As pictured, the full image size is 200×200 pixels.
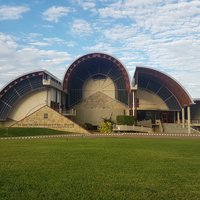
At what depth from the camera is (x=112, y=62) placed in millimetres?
60531

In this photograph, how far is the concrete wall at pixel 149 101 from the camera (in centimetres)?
6544

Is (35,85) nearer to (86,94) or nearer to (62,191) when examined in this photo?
(86,94)

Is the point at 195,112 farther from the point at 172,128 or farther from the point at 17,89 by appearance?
the point at 17,89

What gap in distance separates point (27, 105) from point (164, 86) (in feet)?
80.3

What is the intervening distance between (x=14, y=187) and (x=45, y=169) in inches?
109

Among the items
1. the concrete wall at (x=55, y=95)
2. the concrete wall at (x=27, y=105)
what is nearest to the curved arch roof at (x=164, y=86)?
the concrete wall at (x=55, y=95)

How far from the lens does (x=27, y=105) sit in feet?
198

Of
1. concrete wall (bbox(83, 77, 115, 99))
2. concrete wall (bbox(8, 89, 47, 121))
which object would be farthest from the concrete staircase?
concrete wall (bbox(8, 89, 47, 121))

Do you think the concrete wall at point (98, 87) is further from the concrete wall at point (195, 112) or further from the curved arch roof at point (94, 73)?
the concrete wall at point (195, 112)

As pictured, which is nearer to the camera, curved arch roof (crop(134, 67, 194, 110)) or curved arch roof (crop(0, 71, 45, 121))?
curved arch roof (crop(0, 71, 45, 121))

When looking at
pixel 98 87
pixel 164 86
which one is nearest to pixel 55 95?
pixel 98 87

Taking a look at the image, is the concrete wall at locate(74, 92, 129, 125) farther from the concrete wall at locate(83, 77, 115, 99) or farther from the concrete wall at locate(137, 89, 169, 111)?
the concrete wall at locate(137, 89, 169, 111)

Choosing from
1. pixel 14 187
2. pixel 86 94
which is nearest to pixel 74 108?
pixel 86 94

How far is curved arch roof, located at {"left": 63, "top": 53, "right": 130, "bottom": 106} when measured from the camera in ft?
196
